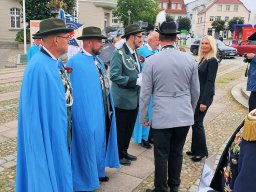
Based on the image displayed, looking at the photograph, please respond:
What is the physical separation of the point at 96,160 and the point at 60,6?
6.45m

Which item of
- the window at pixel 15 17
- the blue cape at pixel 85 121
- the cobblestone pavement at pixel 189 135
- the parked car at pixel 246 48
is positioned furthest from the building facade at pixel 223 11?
the blue cape at pixel 85 121

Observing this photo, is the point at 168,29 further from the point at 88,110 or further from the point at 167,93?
the point at 88,110

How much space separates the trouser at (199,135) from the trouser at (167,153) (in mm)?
1131

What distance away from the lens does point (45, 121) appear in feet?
9.07

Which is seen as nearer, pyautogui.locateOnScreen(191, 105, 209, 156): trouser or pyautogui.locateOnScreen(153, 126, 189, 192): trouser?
pyautogui.locateOnScreen(153, 126, 189, 192): trouser

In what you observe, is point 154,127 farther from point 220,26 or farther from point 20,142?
point 220,26

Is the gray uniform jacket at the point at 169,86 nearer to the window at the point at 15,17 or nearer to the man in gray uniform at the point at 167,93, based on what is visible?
the man in gray uniform at the point at 167,93

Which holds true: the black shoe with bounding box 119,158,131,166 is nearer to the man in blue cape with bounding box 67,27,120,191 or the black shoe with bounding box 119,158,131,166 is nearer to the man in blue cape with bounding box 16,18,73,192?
the man in blue cape with bounding box 67,27,120,191

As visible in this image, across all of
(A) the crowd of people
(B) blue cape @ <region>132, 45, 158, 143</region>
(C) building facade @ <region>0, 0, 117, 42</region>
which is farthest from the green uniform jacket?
(C) building facade @ <region>0, 0, 117, 42</region>

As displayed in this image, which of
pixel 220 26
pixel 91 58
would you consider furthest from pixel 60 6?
pixel 220 26

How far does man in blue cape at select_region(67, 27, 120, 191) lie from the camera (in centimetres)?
348

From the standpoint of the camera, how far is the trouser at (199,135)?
459 cm

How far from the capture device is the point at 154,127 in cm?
339

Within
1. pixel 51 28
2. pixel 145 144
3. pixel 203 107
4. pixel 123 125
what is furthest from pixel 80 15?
pixel 51 28
